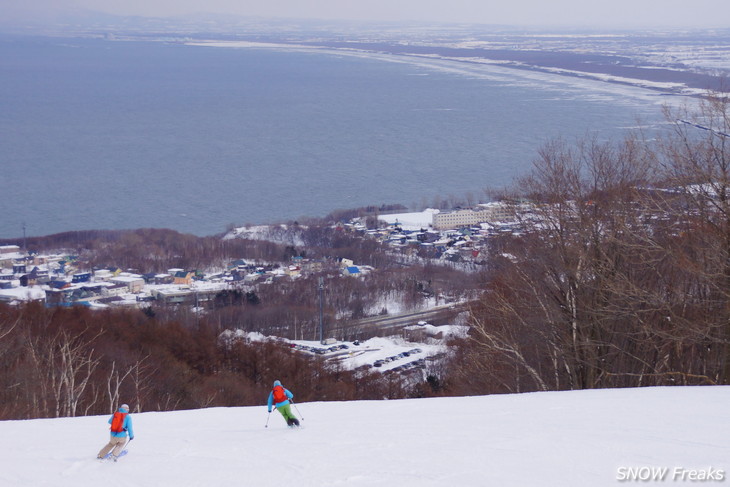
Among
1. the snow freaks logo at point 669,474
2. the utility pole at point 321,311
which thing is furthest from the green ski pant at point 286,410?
the utility pole at point 321,311

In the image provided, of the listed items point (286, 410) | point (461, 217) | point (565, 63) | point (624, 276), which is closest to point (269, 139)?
point (461, 217)

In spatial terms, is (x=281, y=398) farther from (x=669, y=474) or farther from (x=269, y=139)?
(x=269, y=139)

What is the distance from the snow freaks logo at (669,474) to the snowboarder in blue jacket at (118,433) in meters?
2.20

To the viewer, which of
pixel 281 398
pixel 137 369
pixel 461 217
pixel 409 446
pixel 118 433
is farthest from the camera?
pixel 461 217

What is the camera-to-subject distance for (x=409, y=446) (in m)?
4.12

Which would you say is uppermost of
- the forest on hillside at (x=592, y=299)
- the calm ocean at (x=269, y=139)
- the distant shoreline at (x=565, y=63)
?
the forest on hillside at (x=592, y=299)

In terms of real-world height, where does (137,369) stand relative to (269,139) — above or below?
above

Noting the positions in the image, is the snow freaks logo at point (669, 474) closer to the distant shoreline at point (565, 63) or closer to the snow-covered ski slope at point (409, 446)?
the snow-covered ski slope at point (409, 446)

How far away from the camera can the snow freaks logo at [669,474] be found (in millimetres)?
3342

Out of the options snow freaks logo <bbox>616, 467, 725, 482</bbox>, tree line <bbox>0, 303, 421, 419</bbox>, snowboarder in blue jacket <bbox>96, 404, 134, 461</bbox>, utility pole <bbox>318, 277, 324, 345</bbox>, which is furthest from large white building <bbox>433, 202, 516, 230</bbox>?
snow freaks logo <bbox>616, 467, 725, 482</bbox>

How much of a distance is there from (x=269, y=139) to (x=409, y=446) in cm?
3688

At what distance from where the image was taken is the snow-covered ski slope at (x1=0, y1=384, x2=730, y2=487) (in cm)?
359

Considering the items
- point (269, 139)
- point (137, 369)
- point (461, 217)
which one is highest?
point (137, 369)

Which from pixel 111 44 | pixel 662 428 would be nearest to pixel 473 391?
pixel 662 428
